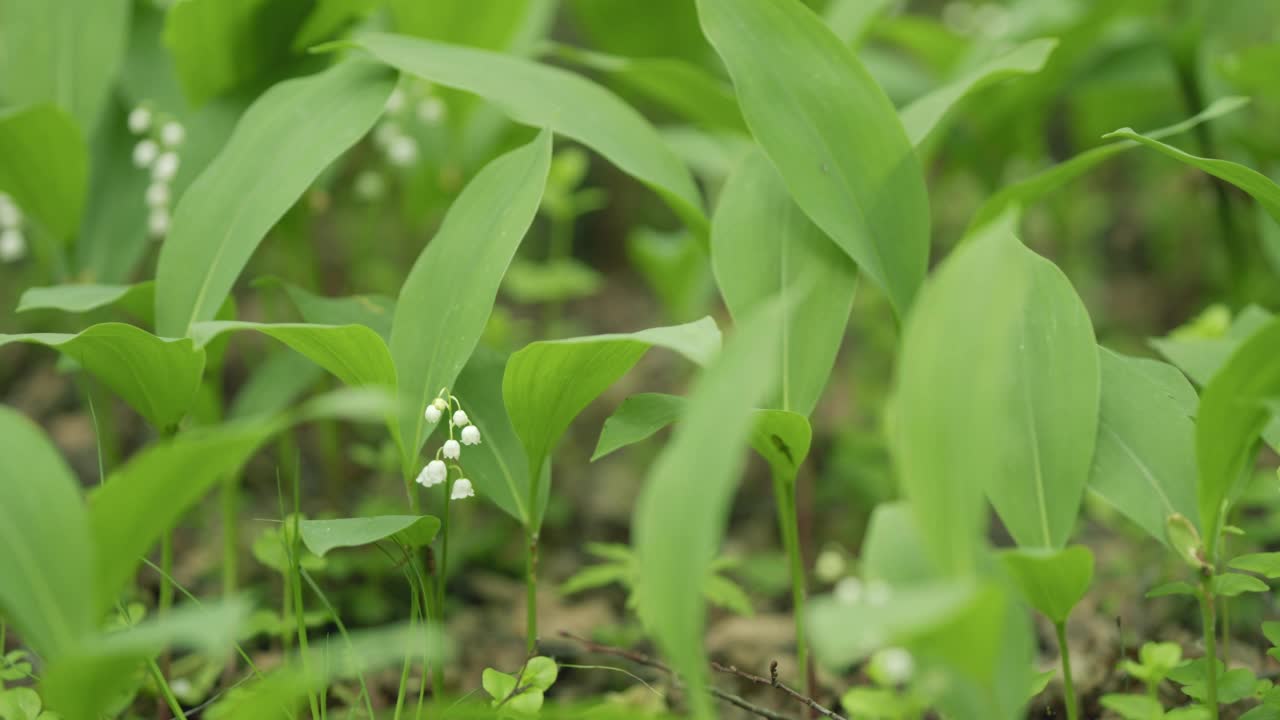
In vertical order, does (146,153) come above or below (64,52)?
below

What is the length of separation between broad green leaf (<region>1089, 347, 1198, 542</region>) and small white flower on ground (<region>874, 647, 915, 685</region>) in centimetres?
32

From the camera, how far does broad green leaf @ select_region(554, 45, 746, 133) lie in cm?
180

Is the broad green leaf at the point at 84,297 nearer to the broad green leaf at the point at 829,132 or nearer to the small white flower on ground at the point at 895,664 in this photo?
the broad green leaf at the point at 829,132

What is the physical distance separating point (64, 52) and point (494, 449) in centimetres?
126

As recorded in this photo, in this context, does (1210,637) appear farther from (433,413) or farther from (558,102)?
(558,102)

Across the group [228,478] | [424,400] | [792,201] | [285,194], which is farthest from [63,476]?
[792,201]

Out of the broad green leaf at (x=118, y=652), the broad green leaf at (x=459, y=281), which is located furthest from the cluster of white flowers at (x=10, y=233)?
the broad green leaf at (x=118, y=652)

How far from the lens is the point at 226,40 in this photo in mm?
1707

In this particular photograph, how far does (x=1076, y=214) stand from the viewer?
132 inches

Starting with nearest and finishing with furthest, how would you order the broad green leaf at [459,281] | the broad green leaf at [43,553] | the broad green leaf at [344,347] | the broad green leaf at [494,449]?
1. the broad green leaf at [43,553]
2. the broad green leaf at [344,347]
3. the broad green leaf at [459,281]
4. the broad green leaf at [494,449]

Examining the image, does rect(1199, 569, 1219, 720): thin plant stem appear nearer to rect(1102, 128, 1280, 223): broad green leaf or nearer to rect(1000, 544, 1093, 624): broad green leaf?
rect(1000, 544, 1093, 624): broad green leaf

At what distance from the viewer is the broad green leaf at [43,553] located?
89cm

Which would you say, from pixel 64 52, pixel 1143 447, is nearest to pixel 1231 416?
pixel 1143 447

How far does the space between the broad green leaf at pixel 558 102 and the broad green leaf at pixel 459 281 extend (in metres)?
0.13
